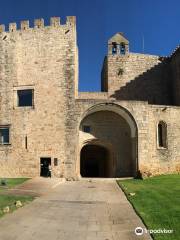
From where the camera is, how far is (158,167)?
995 inches

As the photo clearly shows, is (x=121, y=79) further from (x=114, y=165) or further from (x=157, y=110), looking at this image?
(x=114, y=165)

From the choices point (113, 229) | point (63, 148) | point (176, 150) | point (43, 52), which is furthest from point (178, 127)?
point (113, 229)

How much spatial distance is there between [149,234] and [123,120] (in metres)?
19.7

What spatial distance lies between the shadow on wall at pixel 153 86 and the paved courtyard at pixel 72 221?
62.7ft

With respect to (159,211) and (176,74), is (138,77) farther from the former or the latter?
(159,211)

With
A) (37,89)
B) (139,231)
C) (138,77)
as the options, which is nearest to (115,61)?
(138,77)

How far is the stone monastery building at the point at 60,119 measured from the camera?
24281 millimetres

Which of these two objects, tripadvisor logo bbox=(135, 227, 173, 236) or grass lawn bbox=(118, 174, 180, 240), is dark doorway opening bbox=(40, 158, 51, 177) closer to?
grass lawn bbox=(118, 174, 180, 240)

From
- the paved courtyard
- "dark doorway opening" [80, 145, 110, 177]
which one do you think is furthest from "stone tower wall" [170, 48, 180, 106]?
the paved courtyard

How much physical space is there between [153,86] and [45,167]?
1340 centimetres

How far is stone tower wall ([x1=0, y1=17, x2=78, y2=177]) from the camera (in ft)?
79.7

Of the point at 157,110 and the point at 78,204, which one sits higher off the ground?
the point at 157,110

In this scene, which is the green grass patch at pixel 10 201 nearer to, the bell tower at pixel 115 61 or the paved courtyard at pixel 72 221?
the paved courtyard at pixel 72 221

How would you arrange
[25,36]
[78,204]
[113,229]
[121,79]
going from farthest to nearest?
[121,79] < [25,36] < [78,204] < [113,229]
